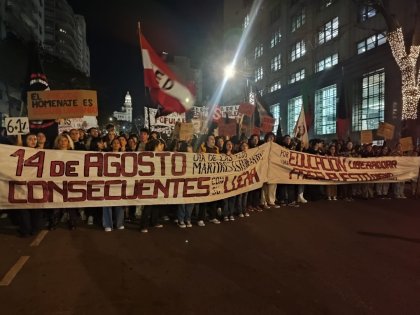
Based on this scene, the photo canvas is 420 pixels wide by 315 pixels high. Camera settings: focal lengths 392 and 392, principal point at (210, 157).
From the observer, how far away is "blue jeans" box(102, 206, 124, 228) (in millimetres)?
7312

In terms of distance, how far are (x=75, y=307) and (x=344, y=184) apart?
892 centimetres

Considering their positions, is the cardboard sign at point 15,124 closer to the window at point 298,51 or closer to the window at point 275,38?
the window at point 298,51

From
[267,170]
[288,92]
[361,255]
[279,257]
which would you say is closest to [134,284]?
[279,257]

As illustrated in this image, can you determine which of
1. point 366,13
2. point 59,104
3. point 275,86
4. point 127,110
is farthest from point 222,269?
point 127,110

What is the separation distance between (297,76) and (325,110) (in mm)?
6952

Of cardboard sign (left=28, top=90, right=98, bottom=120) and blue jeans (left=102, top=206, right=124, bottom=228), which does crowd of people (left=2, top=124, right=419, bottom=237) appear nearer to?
blue jeans (left=102, top=206, right=124, bottom=228)

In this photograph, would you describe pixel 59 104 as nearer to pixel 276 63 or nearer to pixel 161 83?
pixel 161 83

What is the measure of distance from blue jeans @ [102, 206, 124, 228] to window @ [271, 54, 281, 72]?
36.8 m

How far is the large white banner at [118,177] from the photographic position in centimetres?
686

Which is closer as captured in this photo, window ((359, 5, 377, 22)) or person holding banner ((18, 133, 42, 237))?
person holding banner ((18, 133, 42, 237))

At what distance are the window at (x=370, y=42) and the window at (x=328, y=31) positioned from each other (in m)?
3.83

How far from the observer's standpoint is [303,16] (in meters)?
36.3

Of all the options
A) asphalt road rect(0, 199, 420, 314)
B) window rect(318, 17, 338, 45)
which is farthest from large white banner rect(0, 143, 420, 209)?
window rect(318, 17, 338, 45)

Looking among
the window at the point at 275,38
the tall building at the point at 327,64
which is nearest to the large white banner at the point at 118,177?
the tall building at the point at 327,64
